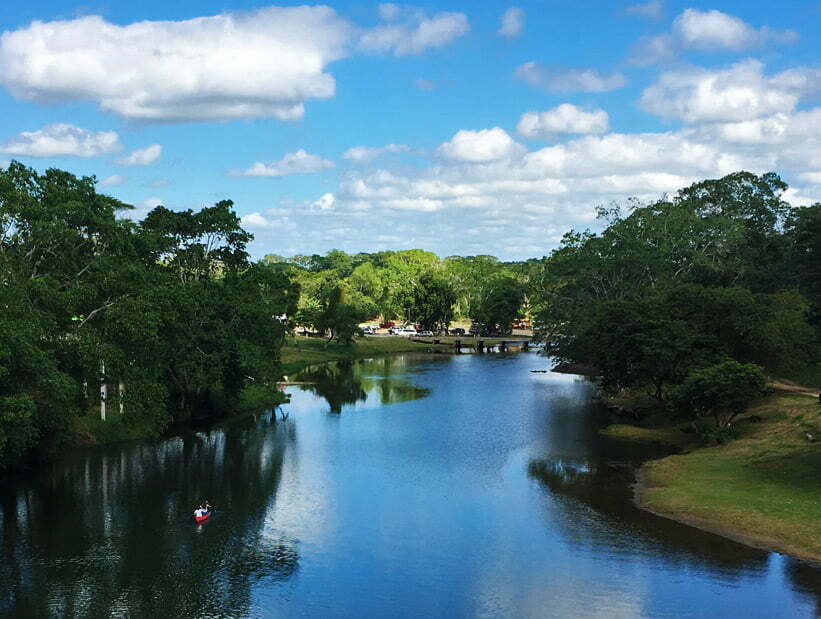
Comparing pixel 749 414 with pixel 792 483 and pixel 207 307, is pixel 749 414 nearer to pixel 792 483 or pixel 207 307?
pixel 792 483

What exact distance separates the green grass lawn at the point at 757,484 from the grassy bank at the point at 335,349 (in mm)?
80339

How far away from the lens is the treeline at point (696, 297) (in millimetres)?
75812

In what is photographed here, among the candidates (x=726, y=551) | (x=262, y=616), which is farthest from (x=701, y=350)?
(x=262, y=616)

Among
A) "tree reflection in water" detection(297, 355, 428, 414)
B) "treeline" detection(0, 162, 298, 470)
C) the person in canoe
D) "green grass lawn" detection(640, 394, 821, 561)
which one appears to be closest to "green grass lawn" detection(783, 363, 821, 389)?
"green grass lawn" detection(640, 394, 821, 561)

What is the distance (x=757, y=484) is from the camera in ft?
182

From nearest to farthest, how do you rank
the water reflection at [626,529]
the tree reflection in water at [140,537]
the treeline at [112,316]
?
the tree reflection in water at [140,537] → the water reflection at [626,529] → the treeline at [112,316]

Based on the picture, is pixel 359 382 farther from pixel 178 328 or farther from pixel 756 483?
pixel 756 483

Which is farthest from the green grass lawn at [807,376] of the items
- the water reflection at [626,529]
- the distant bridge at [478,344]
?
the distant bridge at [478,344]

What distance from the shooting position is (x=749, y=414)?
73938 millimetres

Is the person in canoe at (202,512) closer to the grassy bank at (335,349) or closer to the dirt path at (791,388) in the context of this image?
the dirt path at (791,388)

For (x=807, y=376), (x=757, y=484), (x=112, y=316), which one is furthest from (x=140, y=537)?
(x=807, y=376)

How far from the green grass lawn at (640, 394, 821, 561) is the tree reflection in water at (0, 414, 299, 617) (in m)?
26.0

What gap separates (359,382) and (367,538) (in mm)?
77460

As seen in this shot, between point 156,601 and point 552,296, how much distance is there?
102 m
